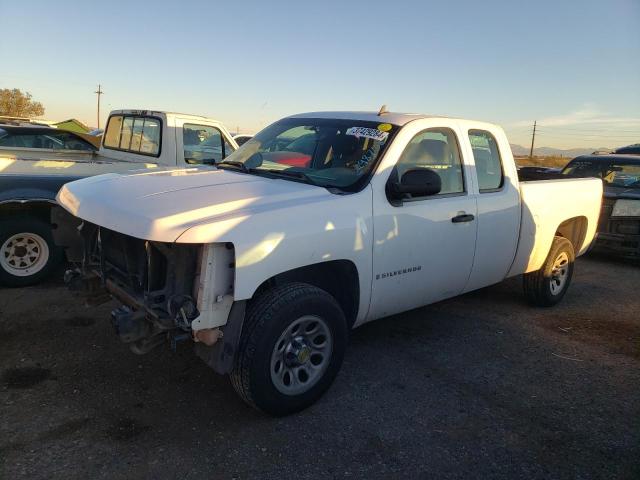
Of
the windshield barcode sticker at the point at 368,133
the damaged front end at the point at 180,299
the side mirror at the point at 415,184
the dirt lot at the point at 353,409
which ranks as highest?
the windshield barcode sticker at the point at 368,133

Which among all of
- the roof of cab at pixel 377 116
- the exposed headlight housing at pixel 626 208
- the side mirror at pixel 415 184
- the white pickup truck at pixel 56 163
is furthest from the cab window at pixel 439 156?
the exposed headlight housing at pixel 626 208

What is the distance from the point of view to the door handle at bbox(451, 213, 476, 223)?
4.14m

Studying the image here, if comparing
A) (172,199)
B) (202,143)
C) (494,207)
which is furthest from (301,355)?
(202,143)

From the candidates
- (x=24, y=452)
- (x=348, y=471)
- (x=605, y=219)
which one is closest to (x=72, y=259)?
(x=24, y=452)

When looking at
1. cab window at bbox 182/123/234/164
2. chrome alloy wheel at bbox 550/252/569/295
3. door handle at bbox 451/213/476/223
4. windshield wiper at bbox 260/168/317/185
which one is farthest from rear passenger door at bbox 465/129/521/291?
cab window at bbox 182/123/234/164

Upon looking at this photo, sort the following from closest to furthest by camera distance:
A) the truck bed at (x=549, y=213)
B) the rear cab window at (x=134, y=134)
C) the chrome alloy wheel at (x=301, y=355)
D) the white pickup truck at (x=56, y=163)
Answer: the chrome alloy wheel at (x=301, y=355) → the truck bed at (x=549, y=213) → the white pickup truck at (x=56, y=163) → the rear cab window at (x=134, y=134)

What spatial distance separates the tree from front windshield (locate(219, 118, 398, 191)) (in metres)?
53.6

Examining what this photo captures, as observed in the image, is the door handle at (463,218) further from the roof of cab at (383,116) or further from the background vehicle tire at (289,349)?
the background vehicle tire at (289,349)

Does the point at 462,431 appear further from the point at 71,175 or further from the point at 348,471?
the point at 71,175

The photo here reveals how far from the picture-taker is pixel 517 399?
3.71 meters

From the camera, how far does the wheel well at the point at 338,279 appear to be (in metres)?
3.46

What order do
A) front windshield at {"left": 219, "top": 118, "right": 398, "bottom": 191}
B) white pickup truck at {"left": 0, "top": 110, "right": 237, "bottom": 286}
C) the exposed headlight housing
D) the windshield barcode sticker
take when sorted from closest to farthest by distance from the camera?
front windshield at {"left": 219, "top": 118, "right": 398, "bottom": 191} → the windshield barcode sticker → white pickup truck at {"left": 0, "top": 110, "right": 237, "bottom": 286} → the exposed headlight housing

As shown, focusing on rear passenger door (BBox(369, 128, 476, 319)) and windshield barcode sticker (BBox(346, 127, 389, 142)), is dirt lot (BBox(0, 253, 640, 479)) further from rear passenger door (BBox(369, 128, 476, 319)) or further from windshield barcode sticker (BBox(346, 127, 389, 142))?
windshield barcode sticker (BBox(346, 127, 389, 142))

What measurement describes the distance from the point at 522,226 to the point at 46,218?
5.09 m
